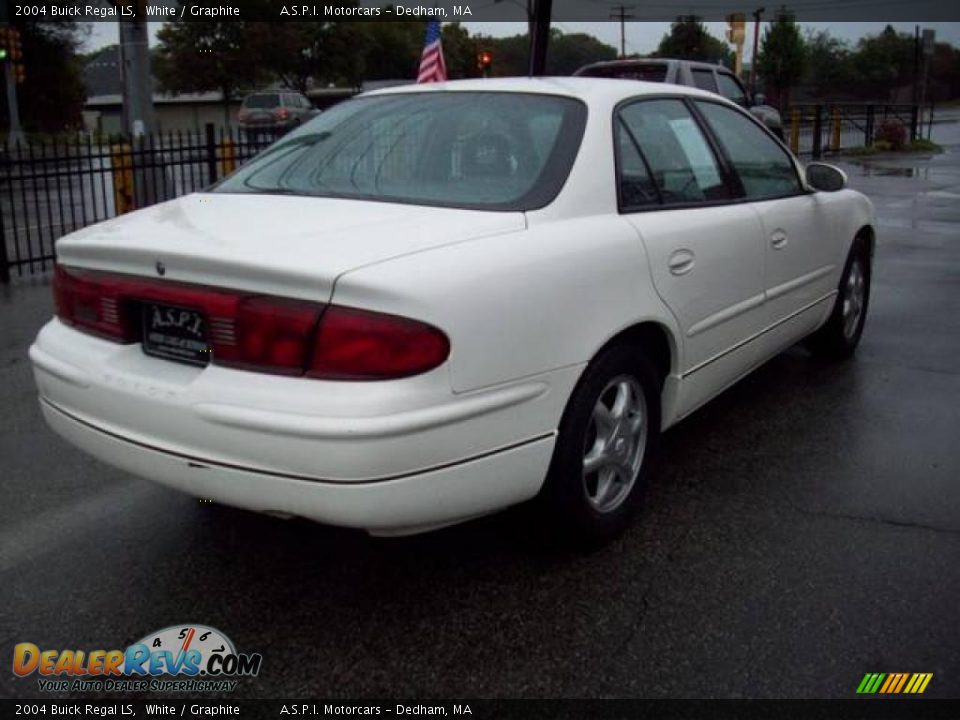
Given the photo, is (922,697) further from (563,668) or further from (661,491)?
(661,491)

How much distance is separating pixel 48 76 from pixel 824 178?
39619 millimetres

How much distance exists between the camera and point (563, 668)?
2.72 m

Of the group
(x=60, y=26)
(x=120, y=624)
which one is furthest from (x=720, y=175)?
(x=60, y=26)

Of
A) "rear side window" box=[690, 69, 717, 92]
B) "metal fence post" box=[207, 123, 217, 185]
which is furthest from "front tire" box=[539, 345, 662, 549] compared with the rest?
"rear side window" box=[690, 69, 717, 92]

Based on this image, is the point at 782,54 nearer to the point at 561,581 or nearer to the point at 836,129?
the point at 836,129

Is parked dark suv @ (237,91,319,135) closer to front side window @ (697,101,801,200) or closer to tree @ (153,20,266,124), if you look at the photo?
tree @ (153,20,266,124)

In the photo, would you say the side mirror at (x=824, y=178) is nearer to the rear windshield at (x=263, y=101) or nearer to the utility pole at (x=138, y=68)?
the utility pole at (x=138, y=68)

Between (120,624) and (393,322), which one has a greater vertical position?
(393,322)

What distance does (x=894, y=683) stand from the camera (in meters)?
2.65

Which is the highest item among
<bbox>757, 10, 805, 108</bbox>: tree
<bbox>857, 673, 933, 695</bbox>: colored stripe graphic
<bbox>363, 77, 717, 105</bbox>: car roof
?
<bbox>757, 10, 805, 108</bbox>: tree

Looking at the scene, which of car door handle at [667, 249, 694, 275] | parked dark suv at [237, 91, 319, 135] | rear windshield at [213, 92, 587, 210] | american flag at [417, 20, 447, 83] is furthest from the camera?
parked dark suv at [237, 91, 319, 135]

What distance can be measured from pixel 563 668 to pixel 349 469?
2.69ft

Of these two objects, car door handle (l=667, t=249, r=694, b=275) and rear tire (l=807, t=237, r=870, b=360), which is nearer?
car door handle (l=667, t=249, r=694, b=275)

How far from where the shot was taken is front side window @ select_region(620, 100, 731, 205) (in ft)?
12.3
